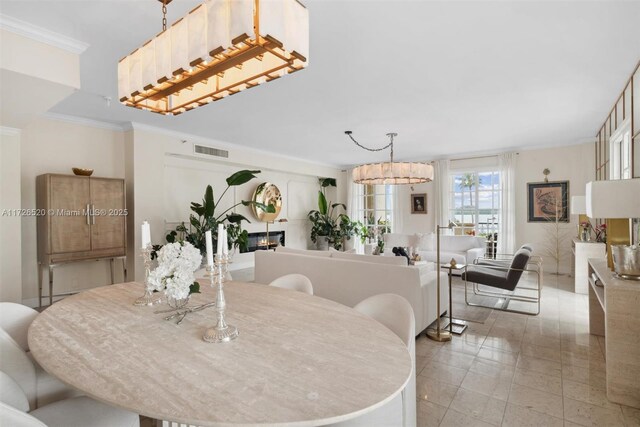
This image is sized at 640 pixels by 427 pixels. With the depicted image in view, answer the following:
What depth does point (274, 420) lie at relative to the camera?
0.80 meters

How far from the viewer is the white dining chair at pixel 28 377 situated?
139 cm

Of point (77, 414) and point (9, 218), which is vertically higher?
point (9, 218)

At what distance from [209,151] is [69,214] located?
8.16 feet

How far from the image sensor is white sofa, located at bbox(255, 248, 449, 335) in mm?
3098

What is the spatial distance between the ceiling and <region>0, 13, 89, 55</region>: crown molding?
65 millimetres

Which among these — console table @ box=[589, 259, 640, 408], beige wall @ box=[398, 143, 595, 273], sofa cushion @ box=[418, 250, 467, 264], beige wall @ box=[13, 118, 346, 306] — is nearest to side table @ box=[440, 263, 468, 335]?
console table @ box=[589, 259, 640, 408]

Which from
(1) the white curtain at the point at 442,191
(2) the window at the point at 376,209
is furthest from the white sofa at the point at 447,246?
(2) the window at the point at 376,209

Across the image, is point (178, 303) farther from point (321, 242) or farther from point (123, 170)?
point (321, 242)

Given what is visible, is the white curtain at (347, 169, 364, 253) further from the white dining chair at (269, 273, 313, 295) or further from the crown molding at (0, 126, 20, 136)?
the crown molding at (0, 126, 20, 136)

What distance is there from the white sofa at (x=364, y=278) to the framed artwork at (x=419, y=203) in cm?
431

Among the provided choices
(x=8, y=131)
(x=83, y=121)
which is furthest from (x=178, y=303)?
(x=83, y=121)

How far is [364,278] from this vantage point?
3.36 metres

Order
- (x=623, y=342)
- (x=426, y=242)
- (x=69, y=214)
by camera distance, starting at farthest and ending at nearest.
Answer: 1. (x=426, y=242)
2. (x=69, y=214)
3. (x=623, y=342)

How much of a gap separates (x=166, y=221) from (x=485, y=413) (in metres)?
5.40
